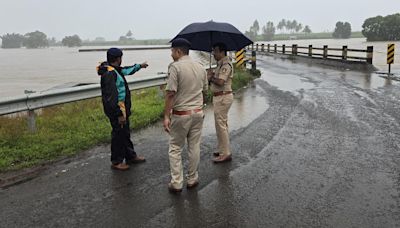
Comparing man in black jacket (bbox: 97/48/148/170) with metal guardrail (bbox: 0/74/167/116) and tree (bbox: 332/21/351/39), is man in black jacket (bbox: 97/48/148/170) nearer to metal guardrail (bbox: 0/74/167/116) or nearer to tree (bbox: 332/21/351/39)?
metal guardrail (bbox: 0/74/167/116)

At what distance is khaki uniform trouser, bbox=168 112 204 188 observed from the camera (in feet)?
15.7

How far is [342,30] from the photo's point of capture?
16275 cm


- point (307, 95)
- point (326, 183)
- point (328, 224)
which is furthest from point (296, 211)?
point (307, 95)

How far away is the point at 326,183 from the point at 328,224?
45.7 inches

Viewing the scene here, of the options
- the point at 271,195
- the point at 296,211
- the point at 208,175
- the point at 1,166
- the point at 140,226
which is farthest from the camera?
the point at 1,166

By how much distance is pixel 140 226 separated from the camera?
3.91 m

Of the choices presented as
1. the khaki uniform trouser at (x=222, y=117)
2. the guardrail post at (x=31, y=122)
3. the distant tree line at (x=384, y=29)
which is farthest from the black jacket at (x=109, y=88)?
the distant tree line at (x=384, y=29)

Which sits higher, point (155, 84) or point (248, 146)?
point (155, 84)

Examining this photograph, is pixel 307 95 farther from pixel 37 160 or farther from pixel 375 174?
pixel 37 160

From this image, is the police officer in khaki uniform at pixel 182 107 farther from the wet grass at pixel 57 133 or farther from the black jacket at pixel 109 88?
the wet grass at pixel 57 133

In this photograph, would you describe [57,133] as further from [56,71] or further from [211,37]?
[56,71]

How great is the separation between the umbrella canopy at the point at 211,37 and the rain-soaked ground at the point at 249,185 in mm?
1720

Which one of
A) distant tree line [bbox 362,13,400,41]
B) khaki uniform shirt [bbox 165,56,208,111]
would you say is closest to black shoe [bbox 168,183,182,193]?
khaki uniform shirt [bbox 165,56,208,111]

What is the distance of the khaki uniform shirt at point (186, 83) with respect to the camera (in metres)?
4.59
